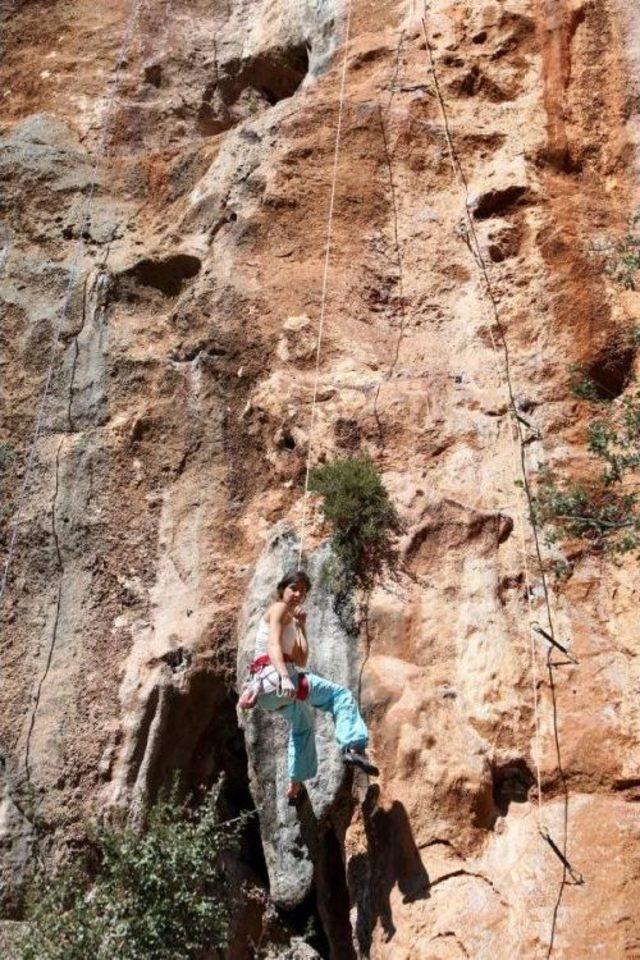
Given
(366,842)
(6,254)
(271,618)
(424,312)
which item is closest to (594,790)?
(366,842)

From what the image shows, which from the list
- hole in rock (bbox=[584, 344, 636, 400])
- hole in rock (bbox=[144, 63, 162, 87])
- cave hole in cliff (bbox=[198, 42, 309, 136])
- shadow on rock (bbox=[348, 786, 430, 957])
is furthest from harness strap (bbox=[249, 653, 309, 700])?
hole in rock (bbox=[144, 63, 162, 87])

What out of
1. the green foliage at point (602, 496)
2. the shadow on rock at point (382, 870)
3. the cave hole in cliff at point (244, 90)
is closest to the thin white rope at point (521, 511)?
the green foliage at point (602, 496)

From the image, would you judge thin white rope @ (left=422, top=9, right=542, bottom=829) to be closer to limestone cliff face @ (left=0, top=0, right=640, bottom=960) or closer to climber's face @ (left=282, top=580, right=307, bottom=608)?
limestone cliff face @ (left=0, top=0, right=640, bottom=960)

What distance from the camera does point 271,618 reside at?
8.12 meters

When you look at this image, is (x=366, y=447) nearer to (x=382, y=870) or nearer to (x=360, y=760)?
(x=360, y=760)

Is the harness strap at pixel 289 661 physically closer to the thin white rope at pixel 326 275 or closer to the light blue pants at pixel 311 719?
the light blue pants at pixel 311 719

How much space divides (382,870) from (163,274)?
6905 millimetres

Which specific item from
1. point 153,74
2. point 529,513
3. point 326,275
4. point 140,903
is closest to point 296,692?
point 140,903

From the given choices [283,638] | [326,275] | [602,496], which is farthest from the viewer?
[326,275]

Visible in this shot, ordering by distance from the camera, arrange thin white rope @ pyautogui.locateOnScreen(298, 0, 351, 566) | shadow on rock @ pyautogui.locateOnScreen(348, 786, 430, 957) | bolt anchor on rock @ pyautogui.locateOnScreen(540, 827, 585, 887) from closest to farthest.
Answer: bolt anchor on rock @ pyautogui.locateOnScreen(540, 827, 585, 887) < shadow on rock @ pyautogui.locateOnScreen(348, 786, 430, 957) < thin white rope @ pyautogui.locateOnScreen(298, 0, 351, 566)

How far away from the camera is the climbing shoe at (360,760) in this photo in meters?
7.71

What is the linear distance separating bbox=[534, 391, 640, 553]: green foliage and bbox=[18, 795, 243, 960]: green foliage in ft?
11.0

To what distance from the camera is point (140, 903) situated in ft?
27.1

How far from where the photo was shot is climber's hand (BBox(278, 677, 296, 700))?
7.77 meters
